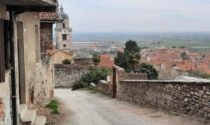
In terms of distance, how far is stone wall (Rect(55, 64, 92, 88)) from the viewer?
4434cm

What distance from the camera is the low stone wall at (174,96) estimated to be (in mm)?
14219

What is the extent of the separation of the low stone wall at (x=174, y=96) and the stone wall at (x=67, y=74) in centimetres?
2299

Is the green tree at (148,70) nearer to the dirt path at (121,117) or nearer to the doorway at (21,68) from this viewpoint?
the dirt path at (121,117)

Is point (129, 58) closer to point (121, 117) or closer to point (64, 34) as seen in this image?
point (121, 117)

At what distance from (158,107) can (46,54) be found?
6.26 metres

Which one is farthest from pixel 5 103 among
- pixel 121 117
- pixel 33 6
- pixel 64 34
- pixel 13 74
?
pixel 64 34

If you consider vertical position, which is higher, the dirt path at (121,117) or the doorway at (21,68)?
the doorway at (21,68)

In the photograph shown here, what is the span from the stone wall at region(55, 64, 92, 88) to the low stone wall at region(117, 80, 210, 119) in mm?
22987

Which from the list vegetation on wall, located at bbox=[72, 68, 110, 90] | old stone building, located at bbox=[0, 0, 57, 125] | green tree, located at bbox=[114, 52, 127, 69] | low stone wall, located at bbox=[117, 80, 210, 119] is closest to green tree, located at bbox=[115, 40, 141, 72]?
Result: green tree, located at bbox=[114, 52, 127, 69]

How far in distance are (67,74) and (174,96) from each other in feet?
95.1

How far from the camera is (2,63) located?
25.3ft

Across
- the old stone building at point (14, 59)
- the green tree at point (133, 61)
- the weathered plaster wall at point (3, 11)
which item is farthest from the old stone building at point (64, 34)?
the weathered plaster wall at point (3, 11)

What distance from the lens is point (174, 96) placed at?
16.1 metres

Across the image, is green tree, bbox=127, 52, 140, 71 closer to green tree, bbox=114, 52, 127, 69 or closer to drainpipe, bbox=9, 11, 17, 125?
green tree, bbox=114, 52, 127, 69
